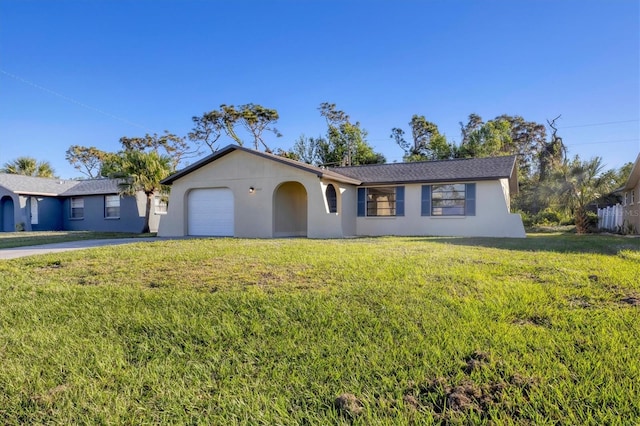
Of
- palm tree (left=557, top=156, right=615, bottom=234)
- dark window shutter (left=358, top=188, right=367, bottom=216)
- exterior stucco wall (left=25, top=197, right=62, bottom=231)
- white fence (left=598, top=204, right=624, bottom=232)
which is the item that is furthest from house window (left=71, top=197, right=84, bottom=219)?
white fence (left=598, top=204, right=624, bottom=232)

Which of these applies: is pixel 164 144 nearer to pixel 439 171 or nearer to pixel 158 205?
pixel 158 205

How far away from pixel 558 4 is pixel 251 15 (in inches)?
459

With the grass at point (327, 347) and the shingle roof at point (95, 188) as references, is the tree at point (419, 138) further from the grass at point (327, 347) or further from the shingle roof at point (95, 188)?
the grass at point (327, 347)

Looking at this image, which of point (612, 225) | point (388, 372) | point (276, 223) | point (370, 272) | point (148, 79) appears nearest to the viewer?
point (388, 372)

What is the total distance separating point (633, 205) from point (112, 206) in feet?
99.7

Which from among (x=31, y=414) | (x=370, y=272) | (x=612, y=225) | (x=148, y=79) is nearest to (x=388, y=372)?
(x=31, y=414)

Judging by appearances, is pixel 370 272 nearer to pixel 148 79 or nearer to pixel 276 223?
pixel 276 223

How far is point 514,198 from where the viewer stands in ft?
108

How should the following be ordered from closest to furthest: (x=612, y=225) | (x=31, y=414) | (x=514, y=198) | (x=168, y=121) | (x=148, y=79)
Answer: (x=31, y=414) → (x=612, y=225) → (x=148, y=79) → (x=514, y=198) → (x=168, y=121)

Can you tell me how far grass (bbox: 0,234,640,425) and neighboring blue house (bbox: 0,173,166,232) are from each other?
19.7m

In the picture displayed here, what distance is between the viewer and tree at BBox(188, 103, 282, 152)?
132ft

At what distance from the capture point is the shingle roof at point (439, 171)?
55.1ft

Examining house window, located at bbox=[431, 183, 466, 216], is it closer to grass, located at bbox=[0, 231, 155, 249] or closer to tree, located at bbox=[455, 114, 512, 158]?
grass, located at bbox=[0, 231, 155, 249]

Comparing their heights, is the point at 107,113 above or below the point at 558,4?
above
